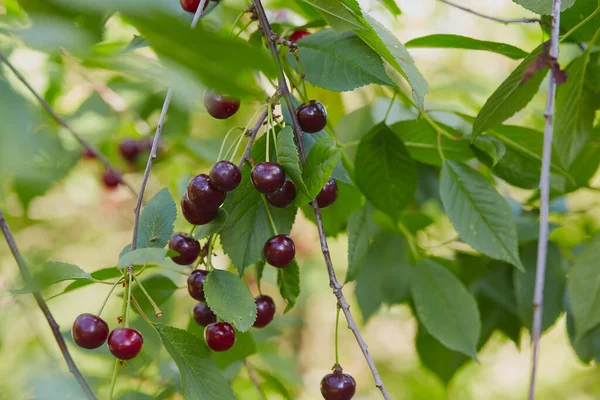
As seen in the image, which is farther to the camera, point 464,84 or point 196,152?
point 464,84

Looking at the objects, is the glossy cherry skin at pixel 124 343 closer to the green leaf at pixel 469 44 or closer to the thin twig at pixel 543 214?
the thin twig at pixel 543 214

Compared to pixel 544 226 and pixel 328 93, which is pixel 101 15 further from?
pixel 328 93

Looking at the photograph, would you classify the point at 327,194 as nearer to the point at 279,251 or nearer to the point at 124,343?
the point at 279,251

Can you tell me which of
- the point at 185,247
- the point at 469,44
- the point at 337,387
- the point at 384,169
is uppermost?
the point at 469,44

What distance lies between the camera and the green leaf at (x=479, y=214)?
73cm

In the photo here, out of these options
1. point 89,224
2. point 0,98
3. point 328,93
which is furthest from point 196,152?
point 89,224

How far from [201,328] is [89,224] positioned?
1.87 m

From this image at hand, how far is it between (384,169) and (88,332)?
1.33 ft

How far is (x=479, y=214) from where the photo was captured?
0.75m

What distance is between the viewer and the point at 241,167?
64 cm

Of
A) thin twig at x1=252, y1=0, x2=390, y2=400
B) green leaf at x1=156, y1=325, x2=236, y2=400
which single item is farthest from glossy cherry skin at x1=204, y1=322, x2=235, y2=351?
thin twig at x1=252, y1=0, x2=390, y2=400

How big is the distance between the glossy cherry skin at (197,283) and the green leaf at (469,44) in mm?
404

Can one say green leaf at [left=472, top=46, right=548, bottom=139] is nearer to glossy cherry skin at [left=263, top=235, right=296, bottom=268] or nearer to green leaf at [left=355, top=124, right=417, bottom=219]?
green leaf at [left=355, top=124, right=417, bottom=219]

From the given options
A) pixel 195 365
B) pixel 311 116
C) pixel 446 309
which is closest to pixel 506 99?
pixel 311 116
